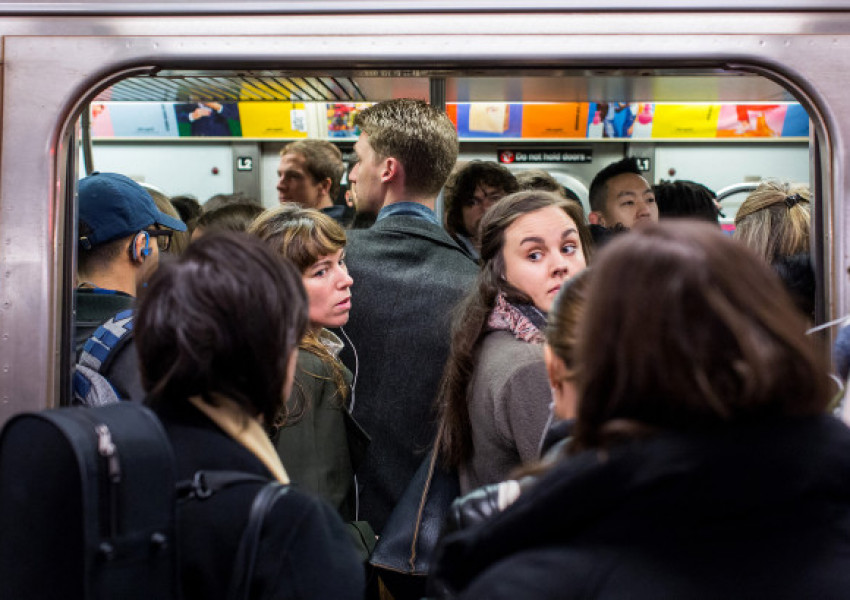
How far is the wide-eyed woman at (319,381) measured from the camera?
192cm

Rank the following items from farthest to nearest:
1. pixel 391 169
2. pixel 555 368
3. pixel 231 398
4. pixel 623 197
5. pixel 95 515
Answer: pixel 623 197
pixel 391 169
pixel 555 368
pixel 231 398
pixel 95 515

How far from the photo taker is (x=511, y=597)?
93cm

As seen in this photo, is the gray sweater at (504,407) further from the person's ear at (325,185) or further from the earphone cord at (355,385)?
the person's ear at (325,185)

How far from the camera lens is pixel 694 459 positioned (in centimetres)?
90

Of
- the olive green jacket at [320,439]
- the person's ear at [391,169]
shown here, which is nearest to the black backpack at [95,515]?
the olive green jacket at [320,439]

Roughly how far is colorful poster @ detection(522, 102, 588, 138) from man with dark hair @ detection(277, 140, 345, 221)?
1.02 metres

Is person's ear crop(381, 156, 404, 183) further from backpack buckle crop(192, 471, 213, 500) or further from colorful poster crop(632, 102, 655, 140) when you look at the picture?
colorful poster crop(632, 102, 655, 140)

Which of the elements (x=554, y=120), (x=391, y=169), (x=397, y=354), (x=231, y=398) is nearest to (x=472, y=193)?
(x=391, y=169)

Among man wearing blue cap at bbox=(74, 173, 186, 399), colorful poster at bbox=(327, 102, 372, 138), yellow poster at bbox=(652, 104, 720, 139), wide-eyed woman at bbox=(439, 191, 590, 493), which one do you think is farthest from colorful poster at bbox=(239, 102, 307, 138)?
wide-eyed woman at bbox=(439, 191, 590, 493)

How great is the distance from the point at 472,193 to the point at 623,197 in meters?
0.73

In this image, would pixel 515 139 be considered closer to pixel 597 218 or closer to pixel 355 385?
pixel 597 218

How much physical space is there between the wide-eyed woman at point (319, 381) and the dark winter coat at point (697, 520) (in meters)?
0.92

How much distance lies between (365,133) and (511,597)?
1.93m

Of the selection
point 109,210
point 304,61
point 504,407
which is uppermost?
point 304,61
